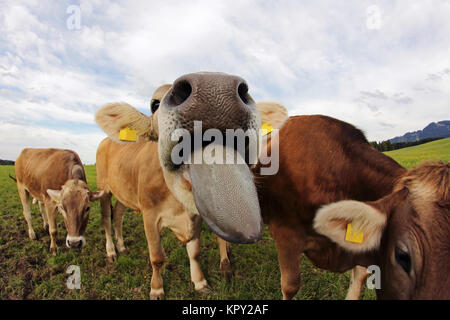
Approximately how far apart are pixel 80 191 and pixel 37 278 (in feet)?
5.16

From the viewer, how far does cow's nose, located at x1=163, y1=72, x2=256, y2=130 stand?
52.9 inches

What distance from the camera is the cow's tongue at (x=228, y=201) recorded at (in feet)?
3.91

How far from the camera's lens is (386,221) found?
73.6 inches

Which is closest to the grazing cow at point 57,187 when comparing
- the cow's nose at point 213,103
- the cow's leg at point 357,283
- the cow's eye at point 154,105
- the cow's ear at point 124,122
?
the cow's ear at point 124,122

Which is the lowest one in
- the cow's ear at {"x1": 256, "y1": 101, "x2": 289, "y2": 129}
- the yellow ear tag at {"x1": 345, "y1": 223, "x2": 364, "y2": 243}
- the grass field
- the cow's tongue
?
the grass field

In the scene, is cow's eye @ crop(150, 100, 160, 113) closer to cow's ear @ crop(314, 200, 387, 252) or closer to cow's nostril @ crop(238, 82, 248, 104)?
cow's nostril @ crop(238, 82, 248, 104)

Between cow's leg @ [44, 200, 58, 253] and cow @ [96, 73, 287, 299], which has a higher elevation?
cow @ [96, 73, 287, 299]

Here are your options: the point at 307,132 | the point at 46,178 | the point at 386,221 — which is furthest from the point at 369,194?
the point at 46,178

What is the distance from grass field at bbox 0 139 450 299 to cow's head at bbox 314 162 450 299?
196 cm

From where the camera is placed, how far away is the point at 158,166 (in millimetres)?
3162

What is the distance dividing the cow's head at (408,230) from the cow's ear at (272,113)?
125 centimetres

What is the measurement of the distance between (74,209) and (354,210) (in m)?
4.32

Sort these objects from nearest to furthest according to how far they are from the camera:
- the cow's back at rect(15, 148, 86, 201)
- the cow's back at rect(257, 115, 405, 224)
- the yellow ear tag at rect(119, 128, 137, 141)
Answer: the cow's back at rect(257, 115, 405, 224)
the yellow ear tag at rect(119, 128, 137, 141)
the cow's back at rect(15, 148, 86, 201)

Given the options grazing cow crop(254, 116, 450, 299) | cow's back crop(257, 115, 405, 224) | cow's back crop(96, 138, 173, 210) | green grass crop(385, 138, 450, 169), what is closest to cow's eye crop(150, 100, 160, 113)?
cow's back crop(96, 138, 173, 210)
